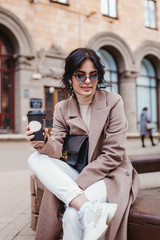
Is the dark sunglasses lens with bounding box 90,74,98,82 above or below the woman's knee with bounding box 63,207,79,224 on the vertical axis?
above

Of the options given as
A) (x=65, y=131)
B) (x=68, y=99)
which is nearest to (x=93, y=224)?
(x=65, y=131)

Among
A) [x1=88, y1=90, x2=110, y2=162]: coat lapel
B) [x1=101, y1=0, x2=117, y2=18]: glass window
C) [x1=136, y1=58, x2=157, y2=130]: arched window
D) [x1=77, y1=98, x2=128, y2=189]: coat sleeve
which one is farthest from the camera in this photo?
[x1=136, y1=58, x2=157, y2=130]: arched window

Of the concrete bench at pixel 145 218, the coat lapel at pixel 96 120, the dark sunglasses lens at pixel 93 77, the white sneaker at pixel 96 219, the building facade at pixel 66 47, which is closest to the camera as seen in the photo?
the white sneaker at pixel 96 219

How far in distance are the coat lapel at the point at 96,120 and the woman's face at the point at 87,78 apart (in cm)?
12

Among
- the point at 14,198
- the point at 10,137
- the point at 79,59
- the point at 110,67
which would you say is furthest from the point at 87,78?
the point at 110,67

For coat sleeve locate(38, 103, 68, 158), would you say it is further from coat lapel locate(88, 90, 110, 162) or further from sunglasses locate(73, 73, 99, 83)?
sunglasses locate(73, 73, 99, 83)

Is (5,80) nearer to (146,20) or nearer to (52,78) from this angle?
(52,78)

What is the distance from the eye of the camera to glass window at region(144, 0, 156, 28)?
54.7 feet

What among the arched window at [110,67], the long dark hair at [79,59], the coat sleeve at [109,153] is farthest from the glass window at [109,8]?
the coat sleeve at [109,153]

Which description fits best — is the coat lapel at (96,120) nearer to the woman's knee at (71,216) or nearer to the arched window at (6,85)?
the woman's knee at (71,216)

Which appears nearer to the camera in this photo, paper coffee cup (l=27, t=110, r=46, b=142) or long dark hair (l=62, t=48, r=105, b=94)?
paper coffee cup (l=27, t=110, r=46, b=142)

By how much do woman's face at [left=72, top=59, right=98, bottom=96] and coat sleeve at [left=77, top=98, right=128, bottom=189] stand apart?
0.87ft

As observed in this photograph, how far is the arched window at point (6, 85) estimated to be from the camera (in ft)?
40.2

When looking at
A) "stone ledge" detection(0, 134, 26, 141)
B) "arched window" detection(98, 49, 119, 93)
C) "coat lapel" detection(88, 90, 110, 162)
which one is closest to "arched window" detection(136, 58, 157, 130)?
"arched window" detection(98, 49, 119, 93)
